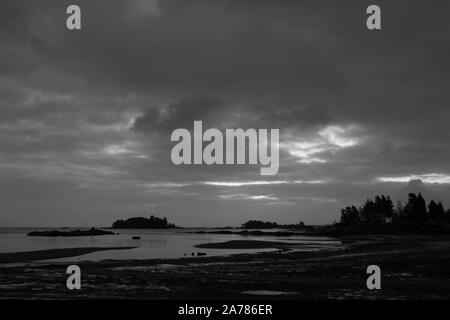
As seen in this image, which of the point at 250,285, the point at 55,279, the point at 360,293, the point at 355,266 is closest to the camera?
the point at 360,293

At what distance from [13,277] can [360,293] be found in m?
23.8

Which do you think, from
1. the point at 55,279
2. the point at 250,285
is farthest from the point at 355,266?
the point at 55,279

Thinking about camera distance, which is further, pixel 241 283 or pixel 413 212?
pixel 413 212

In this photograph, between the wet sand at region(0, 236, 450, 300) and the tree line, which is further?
the tree line

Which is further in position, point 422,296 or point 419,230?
point 419,230

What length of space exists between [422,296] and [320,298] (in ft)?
17.2

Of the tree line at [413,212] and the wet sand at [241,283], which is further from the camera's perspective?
the tree line at [413,212]

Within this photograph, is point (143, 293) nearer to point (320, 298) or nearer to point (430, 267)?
point (320, 298)

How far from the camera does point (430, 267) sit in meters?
35.1
